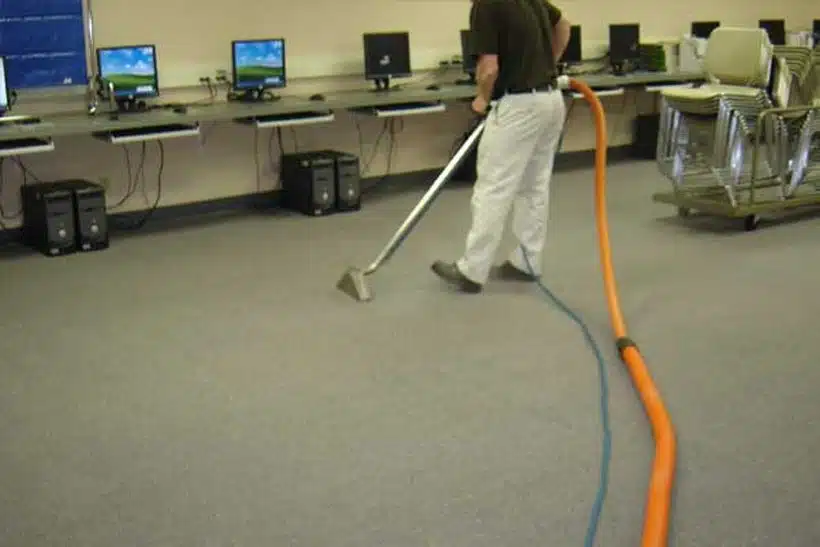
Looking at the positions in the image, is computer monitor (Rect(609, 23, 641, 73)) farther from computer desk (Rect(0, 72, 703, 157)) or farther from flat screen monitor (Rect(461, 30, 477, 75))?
computer desk (Rect(0, 72, 703, 157))

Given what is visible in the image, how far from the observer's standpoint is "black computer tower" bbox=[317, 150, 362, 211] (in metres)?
6.68

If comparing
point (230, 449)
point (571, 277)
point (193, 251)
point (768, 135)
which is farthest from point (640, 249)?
point (230, 449)

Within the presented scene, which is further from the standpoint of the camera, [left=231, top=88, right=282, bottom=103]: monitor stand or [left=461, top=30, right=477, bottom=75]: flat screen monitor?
[left=461, top=30, right=477, bottom=75]: flat screen monitor

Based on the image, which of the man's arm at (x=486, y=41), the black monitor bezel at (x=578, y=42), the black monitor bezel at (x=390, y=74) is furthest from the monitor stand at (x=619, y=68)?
the man's arm at (x=486, y=41)

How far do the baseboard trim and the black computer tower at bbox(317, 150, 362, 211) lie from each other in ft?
1.47

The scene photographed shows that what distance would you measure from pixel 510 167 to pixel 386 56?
2.81 metres

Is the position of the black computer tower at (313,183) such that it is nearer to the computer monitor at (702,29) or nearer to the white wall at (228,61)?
the white wall at (228,61)

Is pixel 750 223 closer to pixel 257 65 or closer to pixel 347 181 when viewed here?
pixel 347 181

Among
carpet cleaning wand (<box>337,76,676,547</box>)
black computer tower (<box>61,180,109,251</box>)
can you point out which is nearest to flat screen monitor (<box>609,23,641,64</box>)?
carpet cleaning wand (<box>337,76,676,547</box>)

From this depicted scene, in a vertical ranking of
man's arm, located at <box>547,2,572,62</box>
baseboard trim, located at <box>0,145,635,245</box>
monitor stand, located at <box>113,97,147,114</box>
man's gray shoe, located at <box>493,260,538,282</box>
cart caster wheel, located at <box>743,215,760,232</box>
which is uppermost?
man's arm, located at <box>547,2,572,62</box>

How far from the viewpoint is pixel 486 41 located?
14.4 ft

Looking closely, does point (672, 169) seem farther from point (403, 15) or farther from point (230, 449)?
point (230, 449)

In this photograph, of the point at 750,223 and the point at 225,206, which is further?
the point at 225,206

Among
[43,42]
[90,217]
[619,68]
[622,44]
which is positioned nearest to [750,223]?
[619,68]
